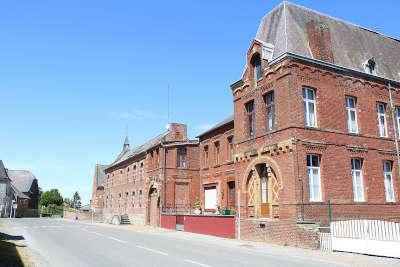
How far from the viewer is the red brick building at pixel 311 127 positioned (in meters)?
20.0

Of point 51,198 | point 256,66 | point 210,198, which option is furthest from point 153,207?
point 51,198

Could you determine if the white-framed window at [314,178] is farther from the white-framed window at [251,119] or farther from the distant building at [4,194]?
the distant building at [4,194]

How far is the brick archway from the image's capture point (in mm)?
20922

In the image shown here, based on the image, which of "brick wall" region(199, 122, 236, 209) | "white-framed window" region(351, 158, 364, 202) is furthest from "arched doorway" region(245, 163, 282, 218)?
"brick wall" region(199, 122, 236, 209)

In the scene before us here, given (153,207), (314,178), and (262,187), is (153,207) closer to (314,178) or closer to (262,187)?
(262,187)

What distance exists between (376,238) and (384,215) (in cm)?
Answer: 743

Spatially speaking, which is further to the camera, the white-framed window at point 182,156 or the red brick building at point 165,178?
the white-framed window at point 182,156

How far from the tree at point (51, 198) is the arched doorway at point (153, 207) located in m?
72.9

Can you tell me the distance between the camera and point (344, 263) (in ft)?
42.5

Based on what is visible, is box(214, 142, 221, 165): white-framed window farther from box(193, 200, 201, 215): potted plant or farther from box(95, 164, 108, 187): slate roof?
box(95, 164, 108, 187): slate roof

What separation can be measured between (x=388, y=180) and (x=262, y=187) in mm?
7290

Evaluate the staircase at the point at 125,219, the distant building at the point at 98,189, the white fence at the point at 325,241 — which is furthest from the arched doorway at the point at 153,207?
the distant building at the point at 98,189

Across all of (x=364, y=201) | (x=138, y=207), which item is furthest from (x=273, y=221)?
(x=138, y=207)

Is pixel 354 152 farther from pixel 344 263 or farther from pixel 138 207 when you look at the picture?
pixel 138 207
